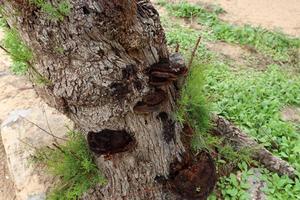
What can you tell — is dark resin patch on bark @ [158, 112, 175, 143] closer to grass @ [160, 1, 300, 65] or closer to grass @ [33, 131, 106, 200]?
grass @ [33, 131, 106, 200]

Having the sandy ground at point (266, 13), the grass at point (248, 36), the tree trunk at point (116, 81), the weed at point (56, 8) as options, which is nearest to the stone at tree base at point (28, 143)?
the tree trunk at point (116, 81)

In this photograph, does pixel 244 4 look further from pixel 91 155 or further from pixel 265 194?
pixel 91 155

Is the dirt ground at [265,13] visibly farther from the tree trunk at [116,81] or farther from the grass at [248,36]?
the tree trunk at [116,81]

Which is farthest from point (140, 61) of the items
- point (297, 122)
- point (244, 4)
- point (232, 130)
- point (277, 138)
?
point (244, 4)

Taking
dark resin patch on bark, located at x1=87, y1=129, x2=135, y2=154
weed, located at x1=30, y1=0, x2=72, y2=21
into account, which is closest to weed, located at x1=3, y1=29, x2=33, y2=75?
weed, located at x1=30, y1=0, x2=72, y2=21

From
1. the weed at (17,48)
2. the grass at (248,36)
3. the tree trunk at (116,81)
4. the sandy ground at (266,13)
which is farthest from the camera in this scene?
the sandy ground at (266,13)

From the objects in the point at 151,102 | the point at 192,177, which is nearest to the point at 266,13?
the point at 192,177
